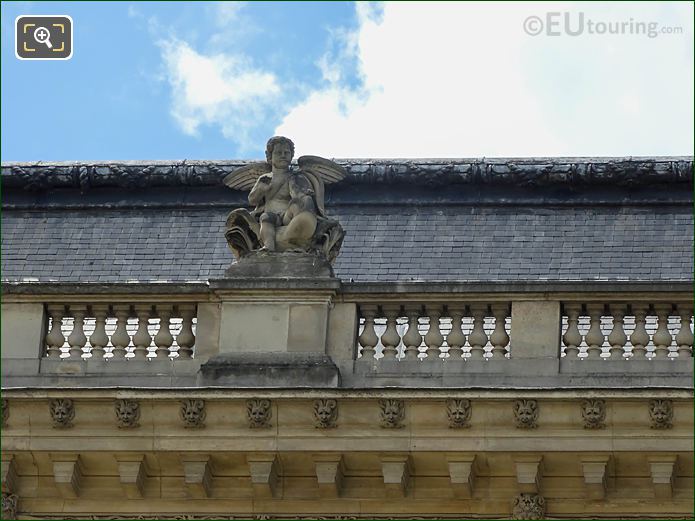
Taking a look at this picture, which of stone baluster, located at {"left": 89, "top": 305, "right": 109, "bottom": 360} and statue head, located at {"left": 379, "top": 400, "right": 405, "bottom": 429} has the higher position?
stone baluster, located at {"left": 89, "top": 305, "right": 109, "bottom": 360}

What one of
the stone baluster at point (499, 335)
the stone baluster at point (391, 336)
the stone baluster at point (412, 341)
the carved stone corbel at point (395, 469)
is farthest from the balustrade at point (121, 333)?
the stone baluster at point (499, 335)

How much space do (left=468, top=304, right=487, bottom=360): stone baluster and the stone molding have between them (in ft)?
14.8

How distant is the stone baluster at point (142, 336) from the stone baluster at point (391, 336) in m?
2.15

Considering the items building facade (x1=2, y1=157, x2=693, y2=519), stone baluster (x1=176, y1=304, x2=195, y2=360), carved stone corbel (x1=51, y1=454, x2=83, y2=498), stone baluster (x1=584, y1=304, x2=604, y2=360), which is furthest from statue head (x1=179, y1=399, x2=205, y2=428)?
stone baluster (x1=584, y1=304, x2=604, y2=360)

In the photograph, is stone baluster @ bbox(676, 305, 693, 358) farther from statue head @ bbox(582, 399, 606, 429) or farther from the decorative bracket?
the decorative bracket

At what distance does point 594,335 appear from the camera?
24.6m

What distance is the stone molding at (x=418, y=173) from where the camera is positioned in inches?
1147

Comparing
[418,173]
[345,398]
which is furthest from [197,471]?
[418,173]

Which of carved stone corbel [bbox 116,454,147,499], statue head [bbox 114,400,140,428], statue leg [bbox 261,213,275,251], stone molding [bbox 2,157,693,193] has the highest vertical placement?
stone molding [bbox 2,157,693,193]

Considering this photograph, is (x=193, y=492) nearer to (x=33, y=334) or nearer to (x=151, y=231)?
(x=33, y=334)

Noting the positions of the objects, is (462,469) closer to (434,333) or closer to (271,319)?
(434,333)

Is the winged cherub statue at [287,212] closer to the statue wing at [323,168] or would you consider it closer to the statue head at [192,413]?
the statue wing at [323,168]

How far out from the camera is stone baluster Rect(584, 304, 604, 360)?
80.6 ft

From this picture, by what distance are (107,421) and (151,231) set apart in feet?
16.8
